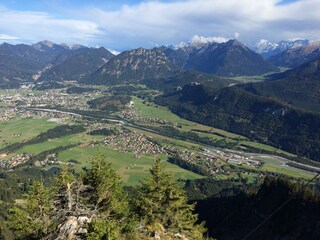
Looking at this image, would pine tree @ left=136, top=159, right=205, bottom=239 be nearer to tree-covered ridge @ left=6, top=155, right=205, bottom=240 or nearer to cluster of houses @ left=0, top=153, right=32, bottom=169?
tree-covered ridge @ left=6, top=155, right=205, bottom=240

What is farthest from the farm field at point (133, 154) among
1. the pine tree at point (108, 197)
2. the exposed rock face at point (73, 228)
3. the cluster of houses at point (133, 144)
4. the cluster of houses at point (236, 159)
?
the exposed rock face at point (73, 228)

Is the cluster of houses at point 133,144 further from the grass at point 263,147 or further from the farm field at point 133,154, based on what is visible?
the grass at point 263,147

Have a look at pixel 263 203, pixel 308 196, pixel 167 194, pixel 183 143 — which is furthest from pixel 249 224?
pixel 183 143

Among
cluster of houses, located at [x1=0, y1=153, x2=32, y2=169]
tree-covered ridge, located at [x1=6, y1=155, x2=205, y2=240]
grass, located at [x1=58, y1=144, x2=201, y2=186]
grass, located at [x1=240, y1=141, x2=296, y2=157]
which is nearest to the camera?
tree-covered ridge, located at [x1=6, y1=155, x2=205, y2=240]

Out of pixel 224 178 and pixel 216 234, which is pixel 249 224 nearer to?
pixel 216 234

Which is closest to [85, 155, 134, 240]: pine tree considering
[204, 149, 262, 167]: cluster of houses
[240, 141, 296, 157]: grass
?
[204, 149, 262, 167]: cluster of houses

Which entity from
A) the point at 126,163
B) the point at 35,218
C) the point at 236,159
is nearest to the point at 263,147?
the point at 236,159

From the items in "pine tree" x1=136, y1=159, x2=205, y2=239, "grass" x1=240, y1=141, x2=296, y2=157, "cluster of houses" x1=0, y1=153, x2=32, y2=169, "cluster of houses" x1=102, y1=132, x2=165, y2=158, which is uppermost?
"pine tree" x1=136, y1=159, x2=205, y2=239
